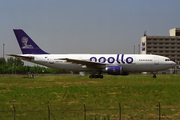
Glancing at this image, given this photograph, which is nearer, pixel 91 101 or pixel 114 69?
pixel 91 101

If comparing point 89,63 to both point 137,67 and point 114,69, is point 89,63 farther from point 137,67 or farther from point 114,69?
point 137,67

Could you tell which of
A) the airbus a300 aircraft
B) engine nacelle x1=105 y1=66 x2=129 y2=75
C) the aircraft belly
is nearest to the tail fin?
the airbus a300 aircraft

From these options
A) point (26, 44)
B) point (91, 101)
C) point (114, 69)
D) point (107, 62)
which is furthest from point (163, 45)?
point (91, 101)

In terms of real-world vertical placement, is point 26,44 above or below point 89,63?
above

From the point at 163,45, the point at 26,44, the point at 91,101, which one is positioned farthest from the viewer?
the point at 163,45

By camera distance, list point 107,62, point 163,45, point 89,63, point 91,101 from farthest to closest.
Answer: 1. point 163,45
2. point 107,62
3. point 89,63
4. point 91,101

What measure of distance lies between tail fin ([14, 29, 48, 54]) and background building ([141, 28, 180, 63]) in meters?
99.3

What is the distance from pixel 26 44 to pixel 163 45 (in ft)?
344

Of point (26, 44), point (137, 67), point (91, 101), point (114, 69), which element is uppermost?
point (26, 44)

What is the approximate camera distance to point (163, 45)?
142m

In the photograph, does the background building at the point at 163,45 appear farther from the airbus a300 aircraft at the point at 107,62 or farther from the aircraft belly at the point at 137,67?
the aircraft belly at the point at 137,67

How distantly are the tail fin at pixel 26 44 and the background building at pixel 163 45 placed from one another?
99295 millimetres

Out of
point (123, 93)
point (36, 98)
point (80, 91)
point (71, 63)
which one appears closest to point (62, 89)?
point (80, 91)

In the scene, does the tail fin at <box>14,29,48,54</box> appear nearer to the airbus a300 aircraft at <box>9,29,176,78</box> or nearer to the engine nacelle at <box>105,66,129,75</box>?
the airbus a300 aircraft at <box>9,29,176,78</box>
